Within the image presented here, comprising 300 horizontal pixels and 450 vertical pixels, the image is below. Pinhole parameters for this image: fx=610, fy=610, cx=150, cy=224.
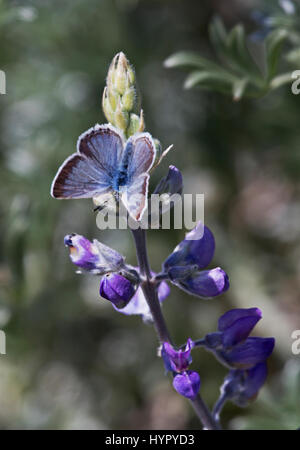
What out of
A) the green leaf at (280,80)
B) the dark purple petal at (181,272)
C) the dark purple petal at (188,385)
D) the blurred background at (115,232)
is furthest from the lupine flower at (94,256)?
the blurred background at (115,232)

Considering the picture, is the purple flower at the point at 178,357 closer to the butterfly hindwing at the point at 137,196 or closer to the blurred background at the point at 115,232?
the butterfly hindwing at the point at 137,196

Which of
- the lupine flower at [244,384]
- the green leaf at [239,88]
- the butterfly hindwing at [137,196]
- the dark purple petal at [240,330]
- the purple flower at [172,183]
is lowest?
the lupine flower at [244,384]

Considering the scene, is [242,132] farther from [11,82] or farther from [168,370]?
[168,370]

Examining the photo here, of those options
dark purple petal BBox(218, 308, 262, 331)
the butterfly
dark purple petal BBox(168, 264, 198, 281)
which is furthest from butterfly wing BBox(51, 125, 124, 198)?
dark purple petal BBox(218, 308, 262, 331)

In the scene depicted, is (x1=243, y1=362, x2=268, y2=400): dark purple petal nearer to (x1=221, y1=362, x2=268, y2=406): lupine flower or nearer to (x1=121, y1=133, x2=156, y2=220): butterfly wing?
(x1=221, y1=362, x2=268, y2=406): lupine flower

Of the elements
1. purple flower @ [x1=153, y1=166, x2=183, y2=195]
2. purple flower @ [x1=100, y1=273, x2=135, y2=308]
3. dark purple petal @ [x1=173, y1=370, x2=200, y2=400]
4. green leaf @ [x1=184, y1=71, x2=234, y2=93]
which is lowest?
dark purple petal @ [x1=173, y1=370, x2=200, y2=400]

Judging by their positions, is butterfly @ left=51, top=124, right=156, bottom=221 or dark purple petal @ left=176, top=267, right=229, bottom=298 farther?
dark purple petal @ left=176, top=267, right=229, bottom=298

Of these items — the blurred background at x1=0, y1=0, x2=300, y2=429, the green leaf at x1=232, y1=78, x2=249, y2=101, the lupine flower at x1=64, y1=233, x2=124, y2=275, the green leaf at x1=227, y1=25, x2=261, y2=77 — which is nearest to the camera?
the lupine flower at x1=64, y1=233, x2=124, y2=275
